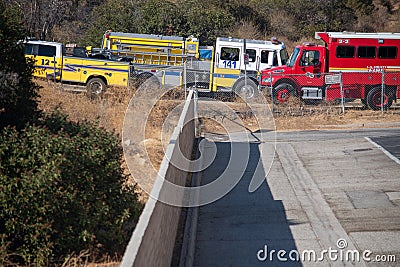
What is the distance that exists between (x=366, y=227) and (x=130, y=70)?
54.0 feet

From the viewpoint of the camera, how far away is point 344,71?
26.8m

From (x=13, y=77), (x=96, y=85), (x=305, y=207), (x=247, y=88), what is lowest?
(x=305, y=207)

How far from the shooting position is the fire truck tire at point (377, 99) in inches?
1013

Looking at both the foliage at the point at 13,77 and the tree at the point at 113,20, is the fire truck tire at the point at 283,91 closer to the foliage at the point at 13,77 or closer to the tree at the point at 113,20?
the tree at the point at 113,20

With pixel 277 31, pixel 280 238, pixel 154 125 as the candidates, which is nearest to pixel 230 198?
pixel 280 238

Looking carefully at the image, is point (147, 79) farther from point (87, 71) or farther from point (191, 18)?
point (191, 18)

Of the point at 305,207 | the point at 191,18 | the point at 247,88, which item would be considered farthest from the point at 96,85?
the point at 305,207

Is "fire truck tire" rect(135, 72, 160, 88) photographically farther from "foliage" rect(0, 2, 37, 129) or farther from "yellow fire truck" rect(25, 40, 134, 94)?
"foliage" rect(0, 2, 37, 129)

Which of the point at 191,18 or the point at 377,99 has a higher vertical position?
the point at 191,18

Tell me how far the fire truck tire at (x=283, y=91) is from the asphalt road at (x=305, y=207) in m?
6.62

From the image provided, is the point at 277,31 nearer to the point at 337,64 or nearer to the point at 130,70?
the point at 337,64

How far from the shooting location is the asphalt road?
9828 mm

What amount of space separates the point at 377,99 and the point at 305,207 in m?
14.9

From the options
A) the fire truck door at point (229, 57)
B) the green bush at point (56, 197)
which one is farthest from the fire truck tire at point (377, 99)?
the green bush at point (56, 197)
